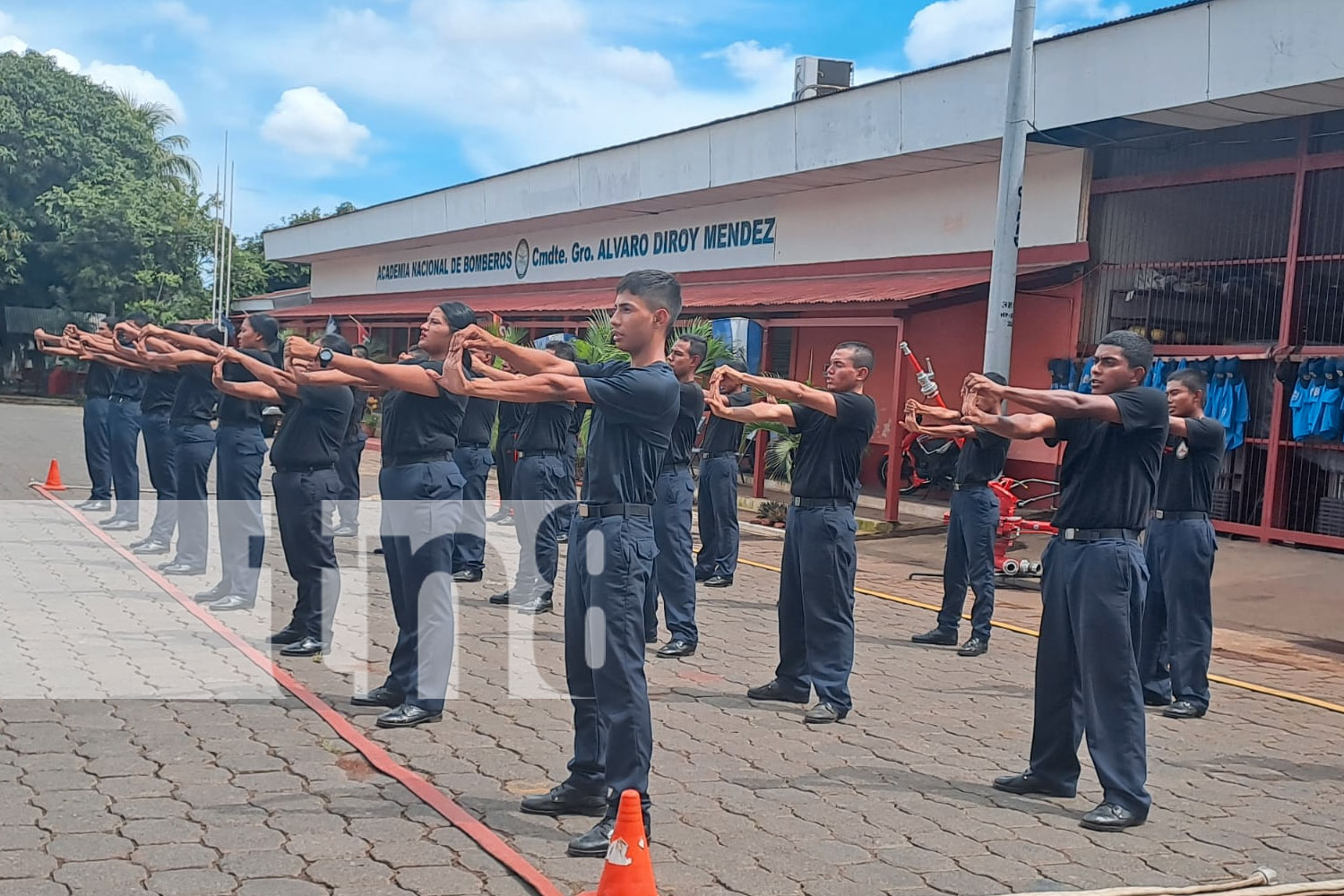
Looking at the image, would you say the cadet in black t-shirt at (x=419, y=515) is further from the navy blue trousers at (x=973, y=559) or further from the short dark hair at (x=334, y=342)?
the navy blue trousers at (x=973, y=559)

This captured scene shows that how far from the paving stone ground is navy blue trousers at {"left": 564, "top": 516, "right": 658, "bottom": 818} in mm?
289

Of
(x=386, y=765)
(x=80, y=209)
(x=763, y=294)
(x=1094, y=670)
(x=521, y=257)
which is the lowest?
(x=386, y=765)

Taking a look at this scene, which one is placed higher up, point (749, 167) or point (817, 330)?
point (749, 167)

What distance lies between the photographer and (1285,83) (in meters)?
11.8

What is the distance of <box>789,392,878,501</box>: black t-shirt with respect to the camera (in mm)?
6941

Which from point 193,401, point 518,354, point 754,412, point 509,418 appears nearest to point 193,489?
point 193,401

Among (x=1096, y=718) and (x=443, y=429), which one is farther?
(x=443, y=429)

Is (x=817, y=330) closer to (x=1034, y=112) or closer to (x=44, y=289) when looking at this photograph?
(x=1034, y=112)

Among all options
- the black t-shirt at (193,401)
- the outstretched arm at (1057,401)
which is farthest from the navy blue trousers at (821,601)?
the black t-shirt at (193,401)

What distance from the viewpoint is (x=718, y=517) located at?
11.2 metres

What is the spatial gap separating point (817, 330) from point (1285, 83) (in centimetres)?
827

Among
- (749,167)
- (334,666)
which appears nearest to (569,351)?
(334,666)

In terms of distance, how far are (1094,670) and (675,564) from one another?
327cm

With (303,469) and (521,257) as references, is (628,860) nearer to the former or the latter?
(303,469)
